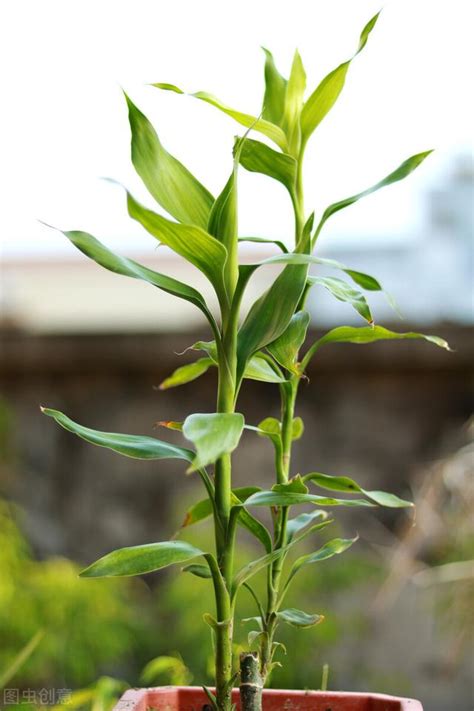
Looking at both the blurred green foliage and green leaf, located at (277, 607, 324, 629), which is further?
the blurred green foliage

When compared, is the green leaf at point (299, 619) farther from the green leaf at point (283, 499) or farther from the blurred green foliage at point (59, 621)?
the blurred green foliage at point (59, 621)

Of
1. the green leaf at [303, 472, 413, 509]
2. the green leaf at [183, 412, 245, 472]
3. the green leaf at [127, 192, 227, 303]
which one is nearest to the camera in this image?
the green leaf at [183, 412, 245, 472]

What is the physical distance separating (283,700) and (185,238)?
42cm

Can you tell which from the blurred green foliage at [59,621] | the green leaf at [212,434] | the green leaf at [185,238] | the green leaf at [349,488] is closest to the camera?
the green leaf at [212,434]

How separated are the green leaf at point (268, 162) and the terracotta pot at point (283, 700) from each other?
442 mm

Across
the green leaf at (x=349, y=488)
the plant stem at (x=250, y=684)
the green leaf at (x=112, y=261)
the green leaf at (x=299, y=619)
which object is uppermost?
the green leaf at (x=112, y=261)

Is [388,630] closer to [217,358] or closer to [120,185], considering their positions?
[217,358]

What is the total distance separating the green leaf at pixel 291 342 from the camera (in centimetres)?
66

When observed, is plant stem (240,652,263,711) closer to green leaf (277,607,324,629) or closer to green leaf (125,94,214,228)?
green leaf (277,607,324,629)

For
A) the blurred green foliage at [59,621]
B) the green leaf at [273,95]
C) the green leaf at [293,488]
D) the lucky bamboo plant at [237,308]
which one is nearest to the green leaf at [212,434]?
the lucky bamboo plant at [237,308]

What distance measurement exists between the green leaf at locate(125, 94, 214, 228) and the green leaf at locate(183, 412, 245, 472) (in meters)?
0.19

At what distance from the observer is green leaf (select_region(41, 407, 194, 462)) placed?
0.63 metres

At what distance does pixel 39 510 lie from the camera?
1960mm

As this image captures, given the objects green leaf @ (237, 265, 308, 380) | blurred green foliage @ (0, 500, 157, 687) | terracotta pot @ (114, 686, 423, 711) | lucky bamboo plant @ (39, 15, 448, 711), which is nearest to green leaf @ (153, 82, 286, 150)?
lucky bamboo plant @ (39, 15, 448, 711)
